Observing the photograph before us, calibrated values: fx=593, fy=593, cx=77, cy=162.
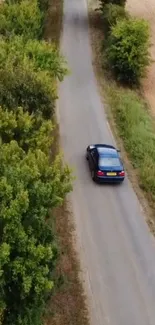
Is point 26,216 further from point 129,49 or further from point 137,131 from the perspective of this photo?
point 129,49

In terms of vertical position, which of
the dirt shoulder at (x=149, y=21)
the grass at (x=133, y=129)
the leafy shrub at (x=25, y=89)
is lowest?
the dirt shoulder at (x=149, y=21)

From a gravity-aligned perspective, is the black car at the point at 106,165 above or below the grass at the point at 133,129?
above

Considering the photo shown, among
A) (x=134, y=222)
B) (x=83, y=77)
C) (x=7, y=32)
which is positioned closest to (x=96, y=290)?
(x=134, y=222)

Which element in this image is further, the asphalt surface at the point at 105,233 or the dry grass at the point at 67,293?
the asphalt surface at the point at 105,233

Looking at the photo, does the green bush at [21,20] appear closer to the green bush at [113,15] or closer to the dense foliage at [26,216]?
the green bush at [113,15]

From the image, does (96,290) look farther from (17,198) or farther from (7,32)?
(7,32)

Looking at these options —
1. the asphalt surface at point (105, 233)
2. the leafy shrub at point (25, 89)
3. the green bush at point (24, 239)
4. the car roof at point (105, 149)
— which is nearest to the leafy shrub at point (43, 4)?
the asphalt surface at point (105, 233)

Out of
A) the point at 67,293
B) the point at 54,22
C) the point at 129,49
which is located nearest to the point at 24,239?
the point at 67,293

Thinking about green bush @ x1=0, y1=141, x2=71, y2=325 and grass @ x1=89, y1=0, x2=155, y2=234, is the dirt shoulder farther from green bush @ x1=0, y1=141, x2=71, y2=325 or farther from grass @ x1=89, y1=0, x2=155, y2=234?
green bush @ x1=0, y1=141, x2=71, y2=325

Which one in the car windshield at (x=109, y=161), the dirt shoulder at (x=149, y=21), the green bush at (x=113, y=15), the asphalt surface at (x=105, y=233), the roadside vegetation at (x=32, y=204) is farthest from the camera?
the green bush at (x=113, y=15)
